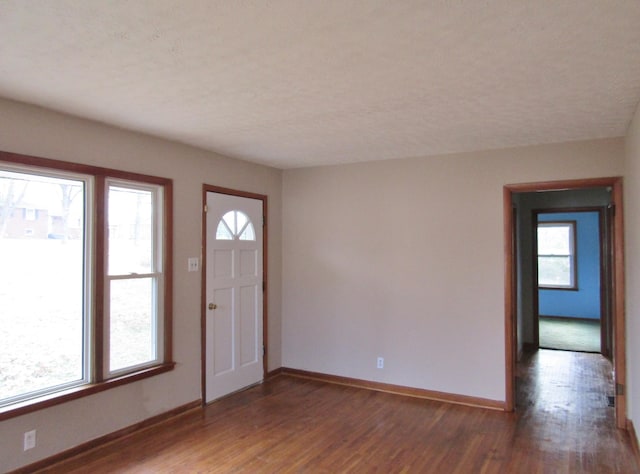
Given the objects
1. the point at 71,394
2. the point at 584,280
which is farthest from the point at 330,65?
the point at 584,280

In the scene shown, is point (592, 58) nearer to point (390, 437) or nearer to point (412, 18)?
point (412, 18)

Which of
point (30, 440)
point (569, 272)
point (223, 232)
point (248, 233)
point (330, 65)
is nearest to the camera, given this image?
point (330, 65)

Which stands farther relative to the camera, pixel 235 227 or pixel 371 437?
pixel 235 227

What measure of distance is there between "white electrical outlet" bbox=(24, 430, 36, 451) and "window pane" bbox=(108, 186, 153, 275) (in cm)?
114

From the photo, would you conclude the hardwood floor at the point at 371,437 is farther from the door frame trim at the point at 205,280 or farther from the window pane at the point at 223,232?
the window pane at the point at 223,232

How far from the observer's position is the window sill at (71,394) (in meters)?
2.79

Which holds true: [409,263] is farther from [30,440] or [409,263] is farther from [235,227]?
[30,440]

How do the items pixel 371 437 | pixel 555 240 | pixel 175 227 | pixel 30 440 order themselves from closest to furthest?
pixel 30 440 < pixel 371 437 < pixel 175 227 < pixel 555 240

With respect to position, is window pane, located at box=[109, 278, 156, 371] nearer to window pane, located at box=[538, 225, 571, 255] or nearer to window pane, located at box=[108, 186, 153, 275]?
window pane, located at box=[108, 186, 153, 275]

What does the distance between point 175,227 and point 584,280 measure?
27.9 ft

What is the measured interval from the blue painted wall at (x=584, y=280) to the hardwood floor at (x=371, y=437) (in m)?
5.05

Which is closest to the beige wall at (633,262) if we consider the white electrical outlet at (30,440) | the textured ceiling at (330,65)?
the textured ceiling at (330,65)

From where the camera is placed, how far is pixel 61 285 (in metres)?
3.17

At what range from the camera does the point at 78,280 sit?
326 centimetres
